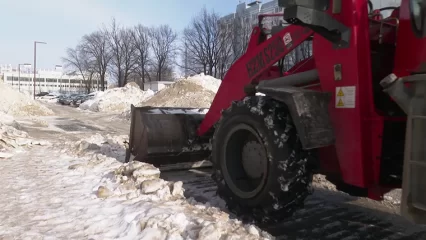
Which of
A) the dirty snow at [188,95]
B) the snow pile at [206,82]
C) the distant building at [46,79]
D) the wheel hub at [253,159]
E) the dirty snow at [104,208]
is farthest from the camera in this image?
the distant building at [46,79]

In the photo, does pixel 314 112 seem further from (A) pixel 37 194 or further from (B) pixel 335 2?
(A) pixel 37 194

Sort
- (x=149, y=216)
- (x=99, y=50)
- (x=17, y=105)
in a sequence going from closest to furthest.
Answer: (x=149, y=216) → (x=17, y=105) → (x=99, y=50)

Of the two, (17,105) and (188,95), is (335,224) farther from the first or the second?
(17,105)

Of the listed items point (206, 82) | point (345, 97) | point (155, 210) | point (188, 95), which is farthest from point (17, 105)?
point (345, 97)

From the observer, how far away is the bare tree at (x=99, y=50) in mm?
66975

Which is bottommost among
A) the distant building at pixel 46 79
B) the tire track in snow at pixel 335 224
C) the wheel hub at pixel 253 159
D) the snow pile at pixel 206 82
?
the tire track in snow at pixel 335 224

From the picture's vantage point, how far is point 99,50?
67938 millimetres

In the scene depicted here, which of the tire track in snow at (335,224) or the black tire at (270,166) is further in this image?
the tire track in snow at (335,224)

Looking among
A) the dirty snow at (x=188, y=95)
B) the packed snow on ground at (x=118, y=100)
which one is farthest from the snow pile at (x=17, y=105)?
the packed snow on ground at (x=118, y=100)

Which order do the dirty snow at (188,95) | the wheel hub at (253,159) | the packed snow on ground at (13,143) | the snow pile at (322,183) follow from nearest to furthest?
1. the wheel hub at (253,159)
2. the snow pile at (322,183)
3. the packed snow on ground at (13,143)
4. the dirty snow at (188,95)

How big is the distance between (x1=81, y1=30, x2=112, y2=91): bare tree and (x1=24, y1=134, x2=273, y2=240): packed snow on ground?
6370cm

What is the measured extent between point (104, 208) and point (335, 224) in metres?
2.70

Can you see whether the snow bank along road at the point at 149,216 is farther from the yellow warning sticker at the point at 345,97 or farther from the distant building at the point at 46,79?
the distant building at the point at 46,79

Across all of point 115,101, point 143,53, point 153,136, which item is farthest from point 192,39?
point 153,136
